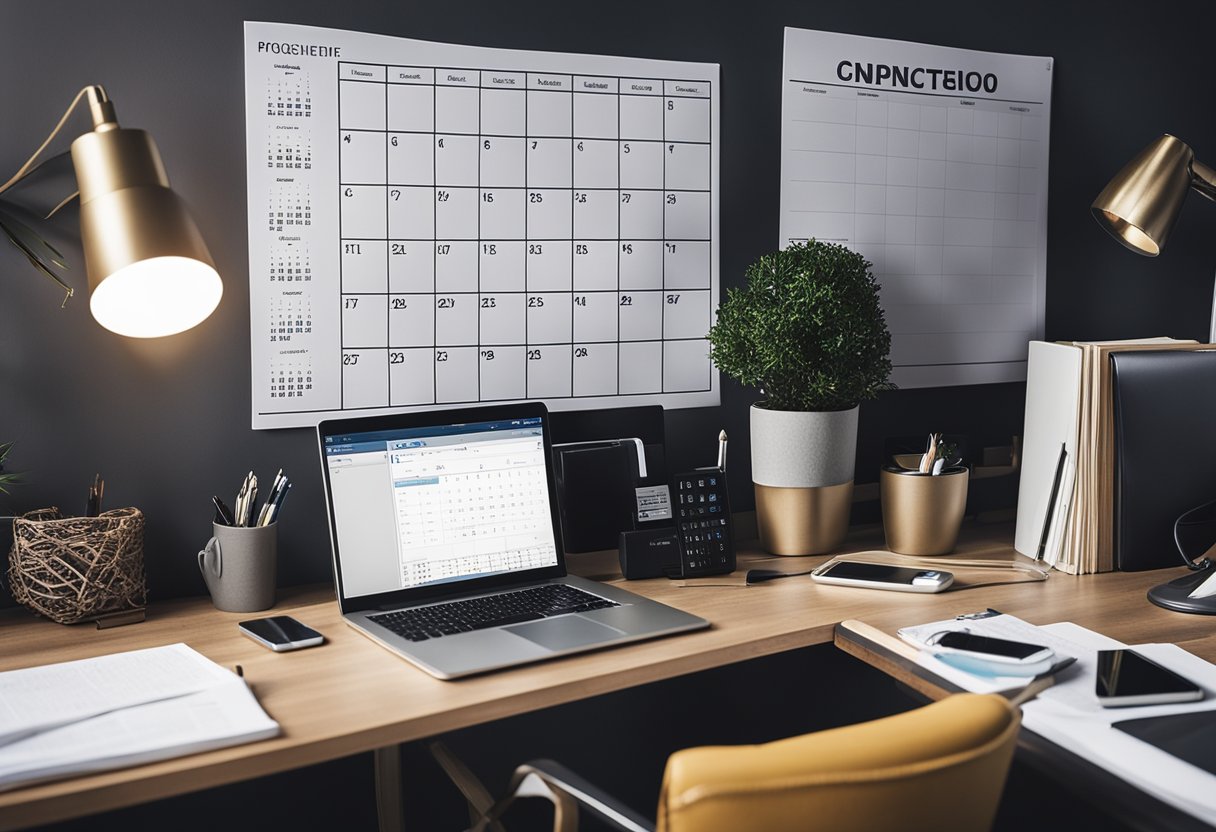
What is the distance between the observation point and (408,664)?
4.28 feet

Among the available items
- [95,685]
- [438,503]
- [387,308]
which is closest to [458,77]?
[387,308]

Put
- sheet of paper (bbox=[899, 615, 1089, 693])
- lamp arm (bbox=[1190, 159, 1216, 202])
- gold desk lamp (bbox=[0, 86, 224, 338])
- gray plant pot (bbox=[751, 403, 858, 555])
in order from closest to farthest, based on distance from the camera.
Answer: gold desk lamp (bbox=[0, 86, 224, 338])
sheet of paper (bbox=[899, 615, 1089, 693])
gray plant pot (bbox=[751, 403, 858, 555])
lamp arm (bbox=[1190, 159, 1216, 202])

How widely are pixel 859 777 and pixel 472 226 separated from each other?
3.77ft

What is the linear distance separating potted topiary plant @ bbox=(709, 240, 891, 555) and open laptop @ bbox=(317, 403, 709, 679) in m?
0.37

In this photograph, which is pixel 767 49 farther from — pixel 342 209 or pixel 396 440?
pixel 396 440

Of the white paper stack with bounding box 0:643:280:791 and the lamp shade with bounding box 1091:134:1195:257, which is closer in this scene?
the white paper stack with bounding box 0:643:280:791

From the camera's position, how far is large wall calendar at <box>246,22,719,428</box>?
1.59 metres

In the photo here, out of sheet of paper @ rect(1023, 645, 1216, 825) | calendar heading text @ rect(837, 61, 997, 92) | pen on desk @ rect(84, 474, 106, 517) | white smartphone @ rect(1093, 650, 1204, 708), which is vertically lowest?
sheet of paper @ rect(1023, 645, 1216, 825)

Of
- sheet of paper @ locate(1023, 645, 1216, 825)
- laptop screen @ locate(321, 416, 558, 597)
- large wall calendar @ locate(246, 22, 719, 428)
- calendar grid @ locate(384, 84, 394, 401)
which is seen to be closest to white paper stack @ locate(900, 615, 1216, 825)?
sheet of paper @ locate(1023, 645, 1216, 825)

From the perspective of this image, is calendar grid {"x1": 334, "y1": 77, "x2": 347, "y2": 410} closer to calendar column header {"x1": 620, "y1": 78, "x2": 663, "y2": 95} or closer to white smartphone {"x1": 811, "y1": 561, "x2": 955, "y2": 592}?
calendar column header {"x1": 620, "y1": 78, "x2": 663, "y2": 95}

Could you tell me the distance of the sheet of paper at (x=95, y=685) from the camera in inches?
42.3

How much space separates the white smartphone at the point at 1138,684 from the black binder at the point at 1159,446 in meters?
0.56

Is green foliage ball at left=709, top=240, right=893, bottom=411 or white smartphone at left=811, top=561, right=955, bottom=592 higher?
green foliage ball at left=709, top=240, right=893, bottom=411

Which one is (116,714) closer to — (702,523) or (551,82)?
(702,523)
